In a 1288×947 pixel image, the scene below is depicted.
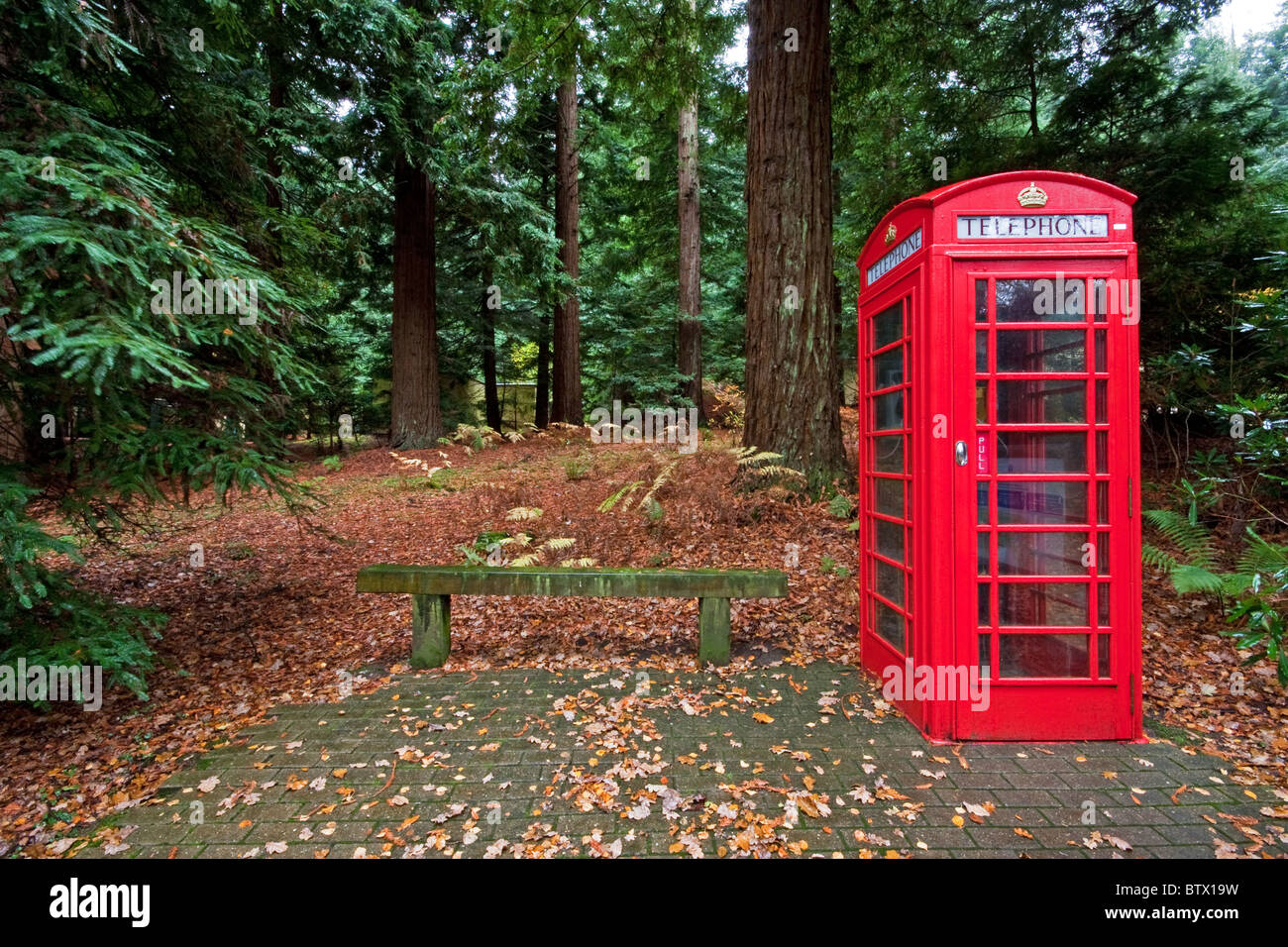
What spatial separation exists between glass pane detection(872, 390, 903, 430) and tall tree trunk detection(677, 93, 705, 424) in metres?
9.43

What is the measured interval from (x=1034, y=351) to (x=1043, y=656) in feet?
5.53

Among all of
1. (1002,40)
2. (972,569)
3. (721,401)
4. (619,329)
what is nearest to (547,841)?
(972,569)

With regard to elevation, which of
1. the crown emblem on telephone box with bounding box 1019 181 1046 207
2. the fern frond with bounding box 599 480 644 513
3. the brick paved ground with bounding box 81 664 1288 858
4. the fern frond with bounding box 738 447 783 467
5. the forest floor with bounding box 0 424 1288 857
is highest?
the crown emblem on telephone box with bounding box 1019 181 1046 207

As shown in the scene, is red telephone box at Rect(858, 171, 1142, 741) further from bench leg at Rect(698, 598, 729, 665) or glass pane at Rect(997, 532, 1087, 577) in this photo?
bench leg at Rect(698, 598, 729, 665)

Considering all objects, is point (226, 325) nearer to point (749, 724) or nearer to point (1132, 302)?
point (749, 724)

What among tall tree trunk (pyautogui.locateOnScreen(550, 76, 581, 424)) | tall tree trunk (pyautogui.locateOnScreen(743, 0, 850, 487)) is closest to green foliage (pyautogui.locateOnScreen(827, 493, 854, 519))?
tall tree trunk (pyautogui.locateOnScreen(743, 0, 850, 487))

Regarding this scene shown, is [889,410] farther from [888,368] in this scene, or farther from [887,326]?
[887,326]

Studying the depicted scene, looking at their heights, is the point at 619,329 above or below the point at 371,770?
above

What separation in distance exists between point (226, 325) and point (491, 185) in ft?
27.9

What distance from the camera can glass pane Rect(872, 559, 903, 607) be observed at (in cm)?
365

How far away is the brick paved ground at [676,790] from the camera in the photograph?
2.46m

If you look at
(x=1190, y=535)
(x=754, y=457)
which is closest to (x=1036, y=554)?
(x=1190, y=535)

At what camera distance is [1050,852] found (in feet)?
7.75

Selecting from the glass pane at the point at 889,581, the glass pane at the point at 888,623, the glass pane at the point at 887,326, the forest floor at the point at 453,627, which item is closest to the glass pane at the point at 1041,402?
the glass pane at the point at 887,326
